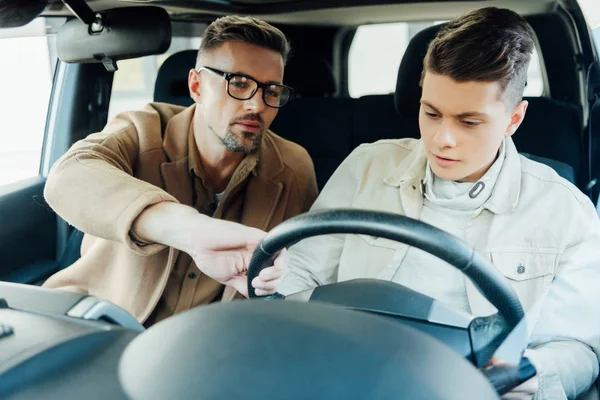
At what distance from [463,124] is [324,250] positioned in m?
0.36

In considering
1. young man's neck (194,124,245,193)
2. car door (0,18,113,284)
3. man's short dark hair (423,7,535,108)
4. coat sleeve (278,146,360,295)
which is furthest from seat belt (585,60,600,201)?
car door (0,18,113,284)

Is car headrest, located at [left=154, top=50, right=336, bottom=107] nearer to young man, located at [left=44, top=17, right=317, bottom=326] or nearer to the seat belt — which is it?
young man, located at [left=44, top=17, right=317, bottom=326]

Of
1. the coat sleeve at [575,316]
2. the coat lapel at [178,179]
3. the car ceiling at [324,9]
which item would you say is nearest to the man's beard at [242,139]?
the coat lapel at [178,179]

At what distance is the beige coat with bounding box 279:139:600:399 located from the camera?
98 centimetres

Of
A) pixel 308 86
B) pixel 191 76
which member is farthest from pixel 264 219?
pixel 308 86

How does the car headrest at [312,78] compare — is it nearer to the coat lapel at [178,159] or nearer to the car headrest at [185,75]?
the car headrest at [185,75]

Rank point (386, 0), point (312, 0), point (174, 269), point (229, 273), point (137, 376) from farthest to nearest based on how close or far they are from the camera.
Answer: point (312, 0), point (386, 0), point (174, 269), point (229, 273), point (137, 376)

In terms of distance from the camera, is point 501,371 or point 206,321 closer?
point 206,321

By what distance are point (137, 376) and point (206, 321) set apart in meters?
0.08

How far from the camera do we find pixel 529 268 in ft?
3.45

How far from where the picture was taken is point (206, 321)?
624 mm

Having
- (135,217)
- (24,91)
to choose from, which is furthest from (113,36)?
(135,217)

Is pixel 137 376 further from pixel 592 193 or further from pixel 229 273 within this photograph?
pixel 592 193

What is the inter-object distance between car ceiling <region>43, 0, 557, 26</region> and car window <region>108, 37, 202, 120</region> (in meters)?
0.07
